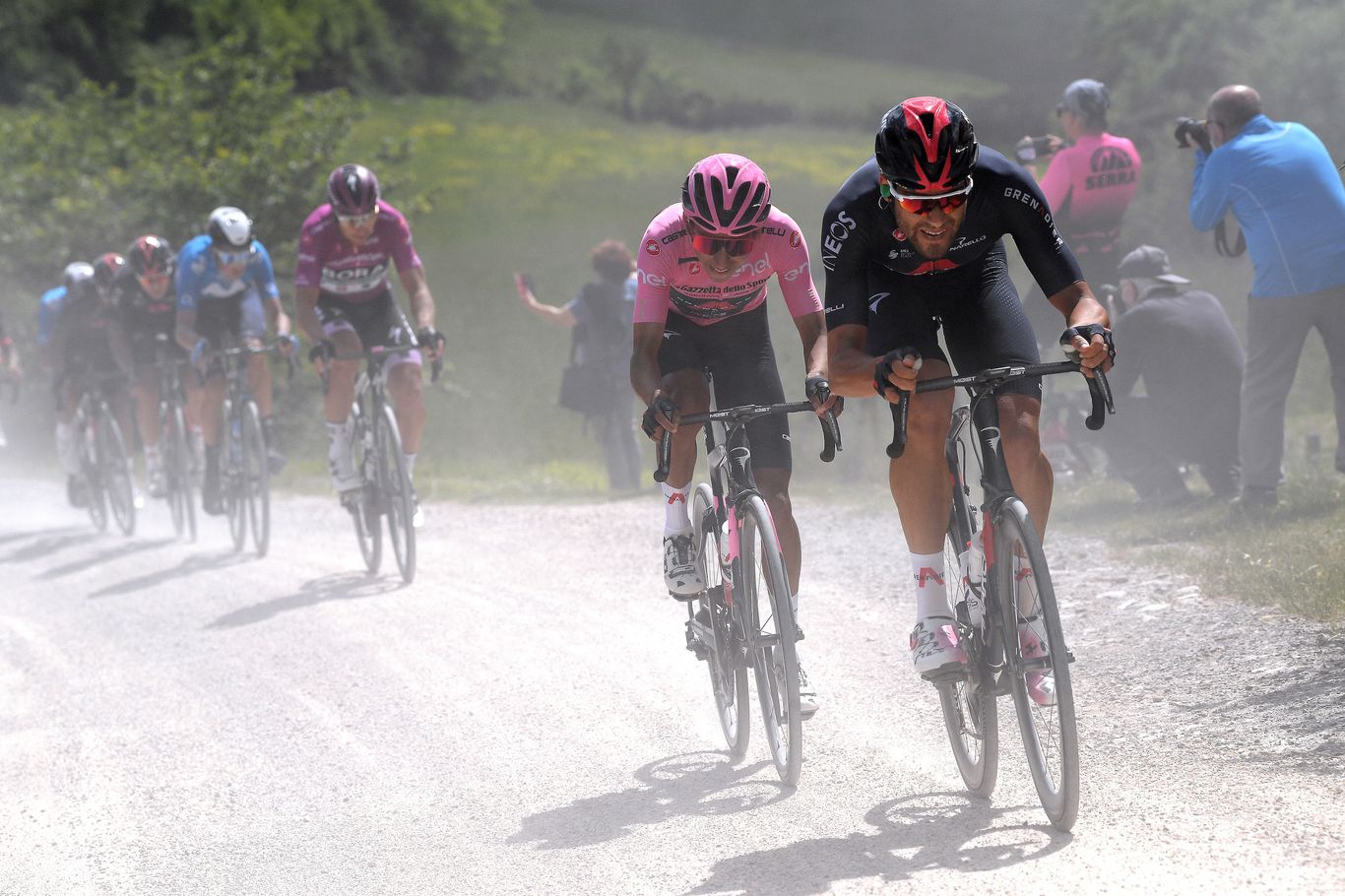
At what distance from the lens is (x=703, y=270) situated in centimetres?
547

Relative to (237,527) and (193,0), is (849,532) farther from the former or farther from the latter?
(193,0)

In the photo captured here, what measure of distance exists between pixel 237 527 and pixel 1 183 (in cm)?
1262

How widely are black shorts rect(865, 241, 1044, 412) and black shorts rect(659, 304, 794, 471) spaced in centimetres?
90

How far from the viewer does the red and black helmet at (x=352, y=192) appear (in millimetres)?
8789

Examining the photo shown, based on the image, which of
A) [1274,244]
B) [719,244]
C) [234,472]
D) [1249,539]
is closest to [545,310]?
[234,472]

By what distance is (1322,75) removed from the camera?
1094 inches

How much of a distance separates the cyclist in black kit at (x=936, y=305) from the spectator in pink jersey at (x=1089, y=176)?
5.53 m

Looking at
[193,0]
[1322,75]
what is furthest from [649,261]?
[193,0]

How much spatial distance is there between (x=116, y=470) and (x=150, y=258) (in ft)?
7.64

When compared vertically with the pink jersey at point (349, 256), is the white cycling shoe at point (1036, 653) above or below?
below

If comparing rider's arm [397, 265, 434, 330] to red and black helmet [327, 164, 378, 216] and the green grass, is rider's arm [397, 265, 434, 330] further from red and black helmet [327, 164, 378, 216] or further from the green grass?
the green grass

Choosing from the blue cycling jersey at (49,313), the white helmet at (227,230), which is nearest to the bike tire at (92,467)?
the blue cycling jersey at (49,313)

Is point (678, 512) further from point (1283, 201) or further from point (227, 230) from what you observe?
point (227, 230)

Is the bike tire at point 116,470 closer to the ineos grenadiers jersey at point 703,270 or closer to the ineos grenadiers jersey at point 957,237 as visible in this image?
the ineos grenadiers jersey at point 703,270
